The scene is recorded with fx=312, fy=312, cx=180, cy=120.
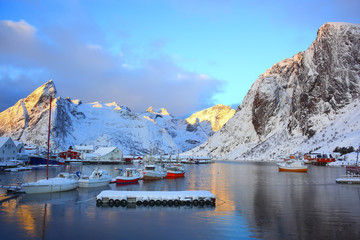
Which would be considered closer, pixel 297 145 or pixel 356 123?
pixel 356 123

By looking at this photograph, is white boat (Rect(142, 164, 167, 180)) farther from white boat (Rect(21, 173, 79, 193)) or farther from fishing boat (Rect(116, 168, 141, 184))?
white boat (Rect(21, 173, 79, 193))

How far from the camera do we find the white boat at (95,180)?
1859 inches

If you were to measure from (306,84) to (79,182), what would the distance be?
162193 mm

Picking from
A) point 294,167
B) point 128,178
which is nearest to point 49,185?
point 128,178

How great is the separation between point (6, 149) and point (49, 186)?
242 ft

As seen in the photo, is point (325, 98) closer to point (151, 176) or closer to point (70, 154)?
point (151, 176)

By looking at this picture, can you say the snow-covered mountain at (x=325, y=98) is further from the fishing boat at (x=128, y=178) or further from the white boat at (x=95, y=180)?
the white boat at (x=95, y=180)

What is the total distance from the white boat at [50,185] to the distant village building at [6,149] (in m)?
68.6

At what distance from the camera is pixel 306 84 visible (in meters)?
180

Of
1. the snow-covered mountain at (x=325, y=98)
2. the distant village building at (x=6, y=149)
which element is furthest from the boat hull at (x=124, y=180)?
the snow-covered mountain at (x=325, y=98)

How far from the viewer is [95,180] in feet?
159

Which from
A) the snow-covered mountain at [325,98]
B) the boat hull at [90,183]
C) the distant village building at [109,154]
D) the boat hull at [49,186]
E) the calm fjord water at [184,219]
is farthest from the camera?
the distant village building at [109,154]

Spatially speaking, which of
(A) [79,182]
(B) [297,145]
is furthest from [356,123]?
(A) [79,182]

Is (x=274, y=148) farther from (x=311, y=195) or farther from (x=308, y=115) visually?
(x=311, y=195)
